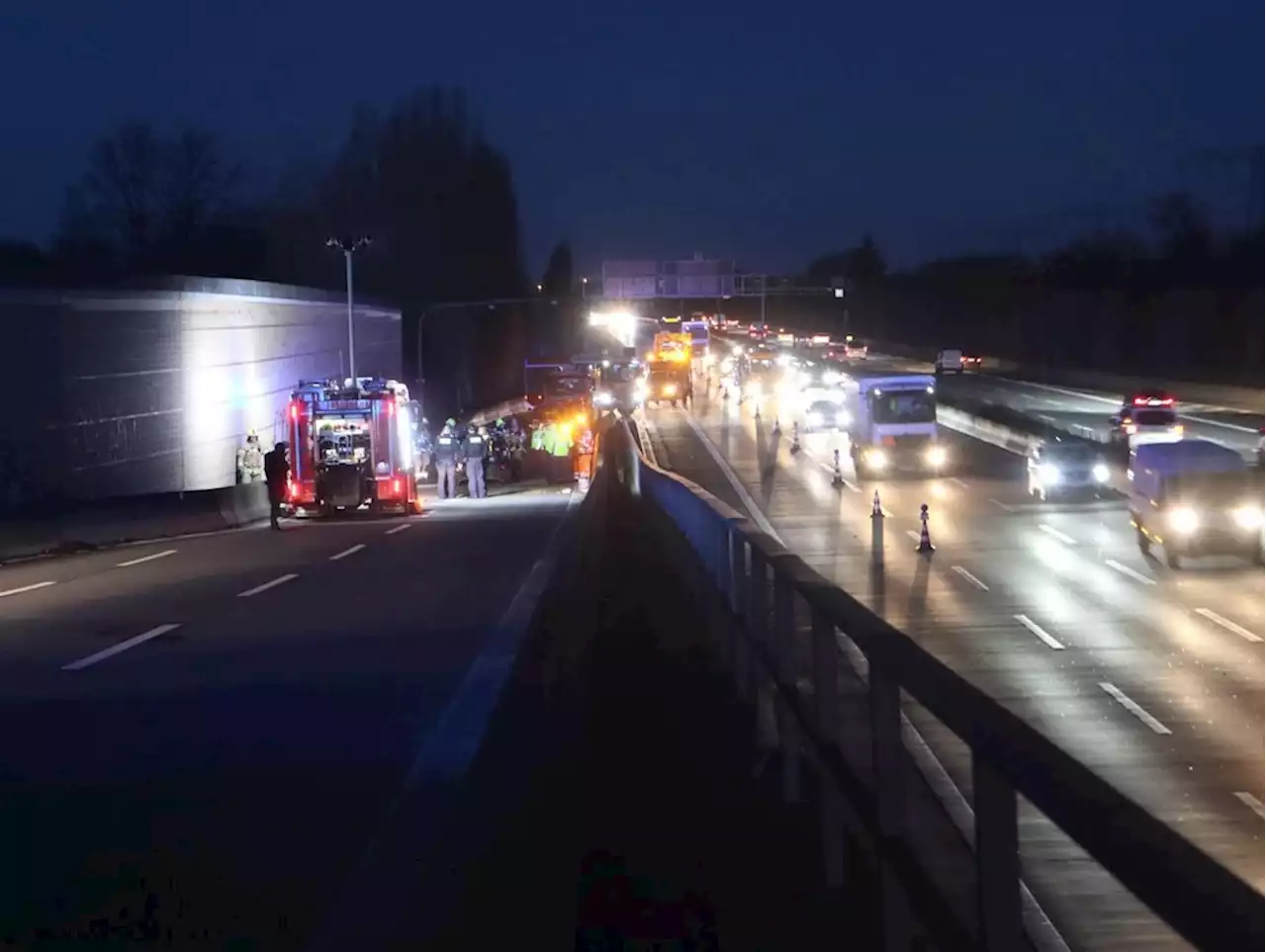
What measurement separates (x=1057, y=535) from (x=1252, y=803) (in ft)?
79.7

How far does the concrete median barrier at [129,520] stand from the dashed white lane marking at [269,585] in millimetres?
8554

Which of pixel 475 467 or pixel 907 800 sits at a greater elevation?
pixel 907 800

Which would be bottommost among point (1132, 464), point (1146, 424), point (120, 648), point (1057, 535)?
point (1057, 535)

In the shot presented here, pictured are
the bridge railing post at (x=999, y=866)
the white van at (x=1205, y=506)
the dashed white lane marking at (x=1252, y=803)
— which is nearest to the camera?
the bridge railing post at (x=999, y=866)

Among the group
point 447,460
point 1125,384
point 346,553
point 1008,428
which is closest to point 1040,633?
point 346,553

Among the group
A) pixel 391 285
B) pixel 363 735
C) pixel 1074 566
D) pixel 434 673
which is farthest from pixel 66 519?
pixel 391 285

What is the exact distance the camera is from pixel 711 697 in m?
12.4

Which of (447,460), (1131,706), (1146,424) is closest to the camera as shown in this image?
(1131,706)

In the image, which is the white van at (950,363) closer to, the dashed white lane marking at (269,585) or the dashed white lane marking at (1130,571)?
the dashed white lane marking at (1130,571)

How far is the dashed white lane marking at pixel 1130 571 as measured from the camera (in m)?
28.5

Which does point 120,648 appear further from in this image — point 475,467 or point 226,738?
point 475,467

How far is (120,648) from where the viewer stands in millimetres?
14906

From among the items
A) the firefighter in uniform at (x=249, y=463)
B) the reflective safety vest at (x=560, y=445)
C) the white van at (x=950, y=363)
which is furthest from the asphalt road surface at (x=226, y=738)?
the white van at (x=950, y=363)

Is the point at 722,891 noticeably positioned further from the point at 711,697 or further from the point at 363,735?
the point at 711,697
